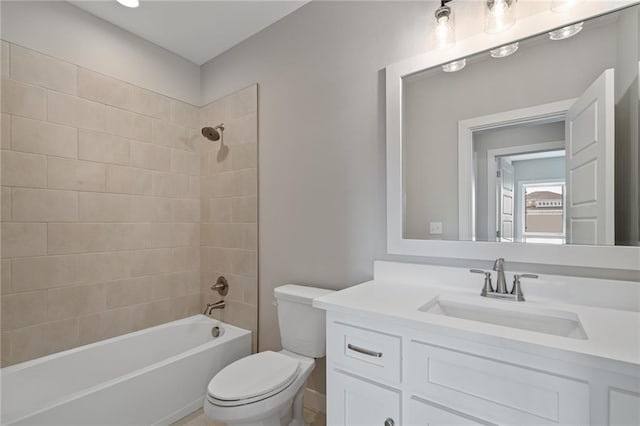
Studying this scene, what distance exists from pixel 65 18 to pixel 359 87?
6.13ft

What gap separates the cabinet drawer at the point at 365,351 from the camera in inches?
38.9

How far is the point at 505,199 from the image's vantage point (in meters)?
1.29

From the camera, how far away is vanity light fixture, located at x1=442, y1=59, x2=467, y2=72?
53.9 inches

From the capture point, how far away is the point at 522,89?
124cm

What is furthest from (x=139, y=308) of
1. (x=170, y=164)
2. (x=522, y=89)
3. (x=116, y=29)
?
(x=522, y=89)

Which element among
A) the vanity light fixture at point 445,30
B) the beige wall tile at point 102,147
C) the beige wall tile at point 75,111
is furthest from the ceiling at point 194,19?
the vanity light fixture at point 445,30

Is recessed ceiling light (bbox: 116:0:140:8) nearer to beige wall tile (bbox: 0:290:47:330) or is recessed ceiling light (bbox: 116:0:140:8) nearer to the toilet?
beige wall tile (bbox: 0:290:47:330)

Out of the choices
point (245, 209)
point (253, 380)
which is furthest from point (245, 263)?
point (253, 380)

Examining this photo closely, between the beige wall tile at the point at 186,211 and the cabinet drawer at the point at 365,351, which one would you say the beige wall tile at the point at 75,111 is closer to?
the beige wall tile at the point at 186,211

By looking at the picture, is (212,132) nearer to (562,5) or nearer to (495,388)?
(562,5)

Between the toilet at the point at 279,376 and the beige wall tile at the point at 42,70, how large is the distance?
184 cm

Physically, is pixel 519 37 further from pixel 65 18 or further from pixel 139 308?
pixel 139 308

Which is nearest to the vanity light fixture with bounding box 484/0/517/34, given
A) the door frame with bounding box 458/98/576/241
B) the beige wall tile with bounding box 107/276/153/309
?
the door frame with bounding box 458/98/576/241

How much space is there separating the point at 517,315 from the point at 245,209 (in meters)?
1.76
